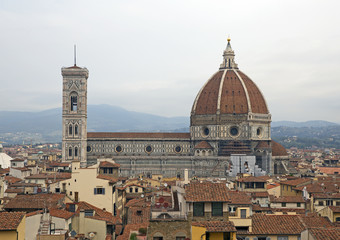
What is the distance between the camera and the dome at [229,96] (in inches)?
4929

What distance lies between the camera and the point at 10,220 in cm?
2111

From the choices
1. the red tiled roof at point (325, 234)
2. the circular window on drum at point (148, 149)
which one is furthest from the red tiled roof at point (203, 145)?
the red tiled roof at point (325, 234)

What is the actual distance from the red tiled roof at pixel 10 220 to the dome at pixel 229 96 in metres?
104

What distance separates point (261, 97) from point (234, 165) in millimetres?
21017

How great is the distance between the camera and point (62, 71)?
117562mm

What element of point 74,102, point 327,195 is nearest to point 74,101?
point 74,102

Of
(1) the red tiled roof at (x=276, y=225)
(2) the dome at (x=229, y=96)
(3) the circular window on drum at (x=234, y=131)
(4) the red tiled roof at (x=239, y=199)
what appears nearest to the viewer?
(1) the red tiled roof at (x=276, y=225)

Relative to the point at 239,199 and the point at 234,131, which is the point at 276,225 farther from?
the point at 234,131

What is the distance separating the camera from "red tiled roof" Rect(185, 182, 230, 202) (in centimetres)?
2266

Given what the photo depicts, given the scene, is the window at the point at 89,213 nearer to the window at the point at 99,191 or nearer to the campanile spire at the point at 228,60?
the window at the point at 99,191

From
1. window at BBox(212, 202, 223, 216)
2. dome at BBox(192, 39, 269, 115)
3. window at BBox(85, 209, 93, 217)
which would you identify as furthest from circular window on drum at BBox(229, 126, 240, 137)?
window at BBox(212, 202, 223, 216)

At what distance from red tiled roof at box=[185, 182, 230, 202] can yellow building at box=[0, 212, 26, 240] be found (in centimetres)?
575

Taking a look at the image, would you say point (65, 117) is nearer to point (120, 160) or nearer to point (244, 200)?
point (120, 160)

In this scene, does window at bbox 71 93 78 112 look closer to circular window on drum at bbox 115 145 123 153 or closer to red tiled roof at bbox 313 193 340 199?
circular window on drum at bbox 115 145 123 153
